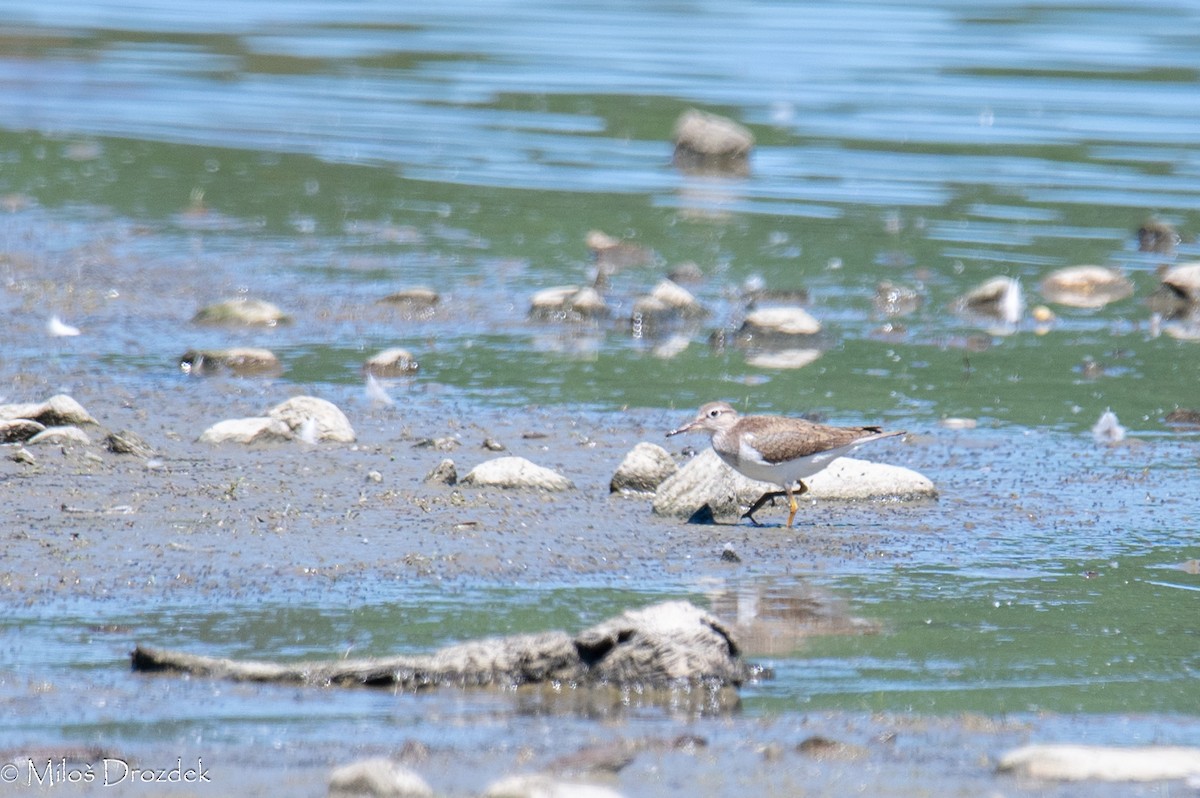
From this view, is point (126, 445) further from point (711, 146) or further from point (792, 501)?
point (711, 146)

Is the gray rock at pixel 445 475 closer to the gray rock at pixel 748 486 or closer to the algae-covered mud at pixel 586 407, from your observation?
the algae-covered mud at pixel 586 407

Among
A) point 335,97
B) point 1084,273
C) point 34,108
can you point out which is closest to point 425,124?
point 335,97

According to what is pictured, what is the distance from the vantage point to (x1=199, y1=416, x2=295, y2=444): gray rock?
794 cm

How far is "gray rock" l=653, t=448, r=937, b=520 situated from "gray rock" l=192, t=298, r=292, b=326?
150 inches

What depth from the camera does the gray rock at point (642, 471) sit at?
742 cm

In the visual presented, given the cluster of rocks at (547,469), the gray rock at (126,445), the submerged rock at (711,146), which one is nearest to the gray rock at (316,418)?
the cluster of rocks at (547,469)

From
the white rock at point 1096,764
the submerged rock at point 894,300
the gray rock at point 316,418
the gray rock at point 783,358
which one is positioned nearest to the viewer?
the white rock at point 1096,764

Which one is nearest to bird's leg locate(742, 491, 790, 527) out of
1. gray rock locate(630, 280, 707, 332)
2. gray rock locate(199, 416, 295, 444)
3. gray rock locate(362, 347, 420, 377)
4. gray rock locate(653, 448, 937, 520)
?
gray rock locate(653, 448, 937, 520)

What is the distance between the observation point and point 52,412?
Result: 7.86 m

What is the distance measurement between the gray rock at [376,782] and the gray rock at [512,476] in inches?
122

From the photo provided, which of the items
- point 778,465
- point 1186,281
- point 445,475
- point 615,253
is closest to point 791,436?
point 778,465

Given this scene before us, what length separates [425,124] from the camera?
18234mm

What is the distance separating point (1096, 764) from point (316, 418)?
14.5 feet

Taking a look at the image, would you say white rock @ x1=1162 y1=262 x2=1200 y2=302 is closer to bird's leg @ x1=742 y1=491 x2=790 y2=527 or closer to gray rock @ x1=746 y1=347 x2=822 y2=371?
gray rock @ x1=746 y1=347 x2=822 y2=371
